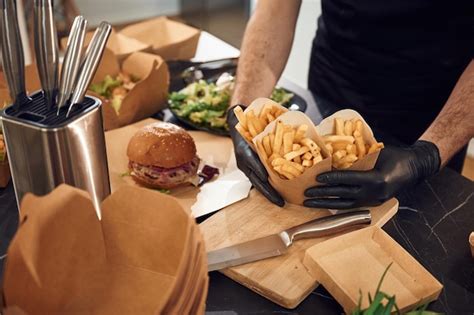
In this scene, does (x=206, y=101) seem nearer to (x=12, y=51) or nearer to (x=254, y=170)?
(x=254, y=170)

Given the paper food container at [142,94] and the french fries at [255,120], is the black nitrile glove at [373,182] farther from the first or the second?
the paper food container at [142,94]

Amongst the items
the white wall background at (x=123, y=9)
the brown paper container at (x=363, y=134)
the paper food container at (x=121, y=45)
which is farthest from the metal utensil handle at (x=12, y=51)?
the white wall background at (x=123, y=9)

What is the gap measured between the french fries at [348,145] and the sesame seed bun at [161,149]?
14.4 inches

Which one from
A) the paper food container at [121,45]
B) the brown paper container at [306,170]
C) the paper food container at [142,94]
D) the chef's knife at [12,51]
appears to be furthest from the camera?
the paper food container at [121,45]

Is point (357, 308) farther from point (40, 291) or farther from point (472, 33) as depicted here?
point (472, 33)

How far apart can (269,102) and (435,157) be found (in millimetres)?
428

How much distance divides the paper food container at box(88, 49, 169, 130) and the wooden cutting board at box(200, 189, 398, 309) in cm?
51

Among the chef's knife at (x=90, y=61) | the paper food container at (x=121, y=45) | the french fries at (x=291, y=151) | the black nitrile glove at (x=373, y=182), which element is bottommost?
the black nitrile glove at (x=373, y=182)

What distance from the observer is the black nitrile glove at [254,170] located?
130cm

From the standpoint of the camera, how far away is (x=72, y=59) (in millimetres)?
930

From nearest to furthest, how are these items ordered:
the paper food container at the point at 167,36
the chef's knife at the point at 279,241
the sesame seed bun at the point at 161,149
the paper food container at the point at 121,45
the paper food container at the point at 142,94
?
the chef's knife at the point at 279,241 → the sesame seed bun at the point at 161,149 → the paper food container at the point at 142,94 → the paper food container at the point at 121,45 → the paper food container at the point at 167,36

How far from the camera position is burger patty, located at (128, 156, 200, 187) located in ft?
4.55

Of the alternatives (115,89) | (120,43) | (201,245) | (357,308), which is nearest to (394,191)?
(357,308)

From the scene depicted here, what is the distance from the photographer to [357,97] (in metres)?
1.87
